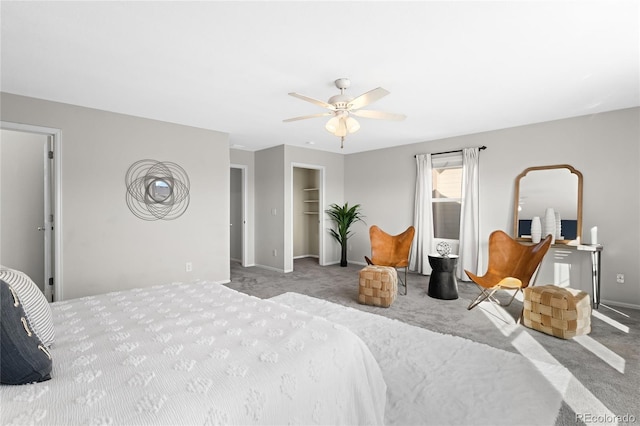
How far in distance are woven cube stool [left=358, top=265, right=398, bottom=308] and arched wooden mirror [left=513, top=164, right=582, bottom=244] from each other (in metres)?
2.23

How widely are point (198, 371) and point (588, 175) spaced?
5007 millimetres

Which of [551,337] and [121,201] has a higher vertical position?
[121,201]

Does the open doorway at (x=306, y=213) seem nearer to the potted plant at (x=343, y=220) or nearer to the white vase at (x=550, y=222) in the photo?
the potted plant at (x=343, y=220)

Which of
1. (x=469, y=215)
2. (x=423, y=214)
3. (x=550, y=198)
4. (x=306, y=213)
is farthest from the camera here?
(x=306, y=213)

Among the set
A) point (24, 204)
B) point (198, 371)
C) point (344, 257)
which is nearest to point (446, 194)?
point (344, 257)

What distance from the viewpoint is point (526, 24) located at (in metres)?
2.06

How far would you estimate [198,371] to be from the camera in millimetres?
1210

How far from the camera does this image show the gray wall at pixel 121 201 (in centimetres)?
358

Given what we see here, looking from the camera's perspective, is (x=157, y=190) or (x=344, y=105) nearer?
(x=344, y=105)

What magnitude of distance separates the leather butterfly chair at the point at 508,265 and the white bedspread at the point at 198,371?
251cm

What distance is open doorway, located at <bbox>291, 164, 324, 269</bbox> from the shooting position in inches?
295

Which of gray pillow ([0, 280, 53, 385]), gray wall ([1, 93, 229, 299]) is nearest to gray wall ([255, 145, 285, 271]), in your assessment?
gray wall ([1, 93, 229, 299])

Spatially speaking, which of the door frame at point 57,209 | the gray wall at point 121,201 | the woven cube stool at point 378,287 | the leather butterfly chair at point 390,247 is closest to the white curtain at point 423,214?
the leather butterfly chair at point 390,247

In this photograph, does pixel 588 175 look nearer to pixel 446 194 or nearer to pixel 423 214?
pixel 446 194
